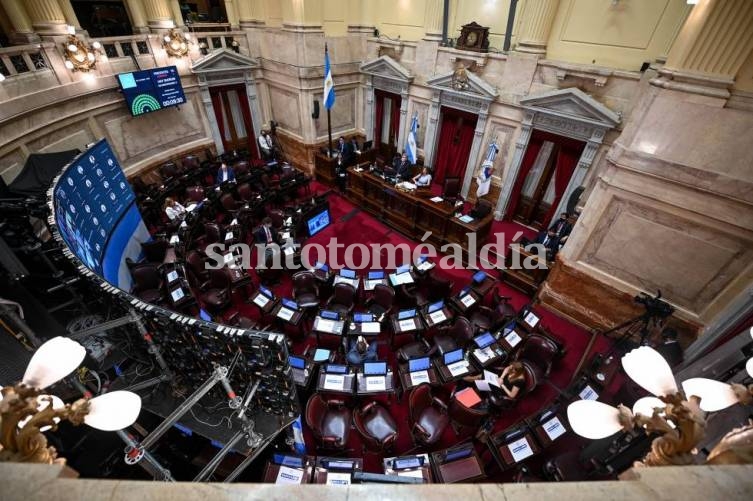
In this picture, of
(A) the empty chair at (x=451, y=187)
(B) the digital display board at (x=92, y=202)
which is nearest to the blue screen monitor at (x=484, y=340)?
(A) the empty chair at (x=451, y=187)

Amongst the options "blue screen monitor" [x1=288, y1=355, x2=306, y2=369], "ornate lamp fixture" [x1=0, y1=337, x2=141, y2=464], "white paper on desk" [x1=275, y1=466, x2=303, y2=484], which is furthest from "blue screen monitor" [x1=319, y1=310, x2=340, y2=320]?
"ornate lamp fixture" [x1=0, y1=337, x2=141, y2=464]

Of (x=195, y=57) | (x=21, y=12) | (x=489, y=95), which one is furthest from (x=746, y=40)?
(x=21, y=12)

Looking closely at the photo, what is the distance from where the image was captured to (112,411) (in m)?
1.75

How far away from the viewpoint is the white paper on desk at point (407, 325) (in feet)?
19.3

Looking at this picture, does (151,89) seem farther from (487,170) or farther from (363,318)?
(487,170)

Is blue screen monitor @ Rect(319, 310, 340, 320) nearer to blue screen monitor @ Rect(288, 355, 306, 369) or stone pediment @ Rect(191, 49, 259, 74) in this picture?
blue screen monitor @ Rect(288, 355, 306, 369)

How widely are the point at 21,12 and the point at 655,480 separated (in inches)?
524

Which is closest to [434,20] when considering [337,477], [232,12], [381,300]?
[232,12]

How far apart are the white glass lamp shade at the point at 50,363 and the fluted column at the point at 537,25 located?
32.3ft

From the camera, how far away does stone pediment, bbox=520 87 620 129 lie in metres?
7.27

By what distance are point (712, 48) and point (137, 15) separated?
14844 millimetres

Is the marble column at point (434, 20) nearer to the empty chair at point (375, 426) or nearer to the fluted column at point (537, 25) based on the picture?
the fluted column at point (537, 25)

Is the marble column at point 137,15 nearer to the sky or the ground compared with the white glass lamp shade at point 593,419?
nearer to the sky

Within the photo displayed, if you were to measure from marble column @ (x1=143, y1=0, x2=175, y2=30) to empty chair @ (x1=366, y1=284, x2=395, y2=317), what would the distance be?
11658 mm
